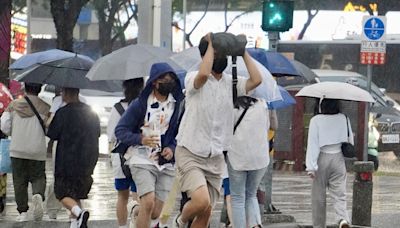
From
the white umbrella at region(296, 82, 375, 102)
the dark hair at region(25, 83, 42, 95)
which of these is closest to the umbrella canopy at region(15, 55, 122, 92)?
the dark hair at region(25, 83, 42, 95)

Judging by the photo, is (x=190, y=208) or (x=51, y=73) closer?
(x=190, y=208)

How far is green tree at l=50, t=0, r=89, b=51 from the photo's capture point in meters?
27.6

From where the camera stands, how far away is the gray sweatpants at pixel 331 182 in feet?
39.1

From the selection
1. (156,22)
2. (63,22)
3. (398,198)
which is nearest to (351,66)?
(63,22)

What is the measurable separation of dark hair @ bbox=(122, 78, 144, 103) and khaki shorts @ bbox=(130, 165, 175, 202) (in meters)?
1.39

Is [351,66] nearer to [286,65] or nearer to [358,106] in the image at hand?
[358,106]

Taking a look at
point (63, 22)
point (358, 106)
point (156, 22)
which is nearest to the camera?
point (156, 22)

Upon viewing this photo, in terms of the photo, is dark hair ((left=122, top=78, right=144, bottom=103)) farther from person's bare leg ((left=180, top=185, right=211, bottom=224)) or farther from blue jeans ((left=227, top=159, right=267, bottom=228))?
person's bare leg ((left=180, top=185, right=211, bottom=224))

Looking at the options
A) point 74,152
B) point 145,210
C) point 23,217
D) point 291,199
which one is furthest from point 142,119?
point 291,199

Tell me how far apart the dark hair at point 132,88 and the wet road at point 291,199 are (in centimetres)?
226

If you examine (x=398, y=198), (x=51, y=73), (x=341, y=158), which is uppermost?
(x=51, y=73)

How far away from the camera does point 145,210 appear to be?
33.5 feet

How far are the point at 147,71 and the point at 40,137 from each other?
6.34ft

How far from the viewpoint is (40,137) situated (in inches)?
511
